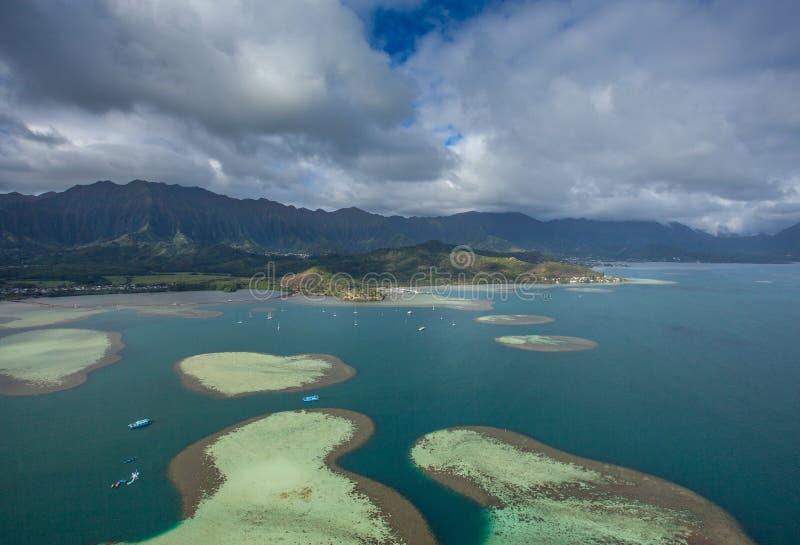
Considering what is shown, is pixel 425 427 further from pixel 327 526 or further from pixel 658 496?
pixel 658 496

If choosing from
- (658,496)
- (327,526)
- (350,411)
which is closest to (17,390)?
(350,411)

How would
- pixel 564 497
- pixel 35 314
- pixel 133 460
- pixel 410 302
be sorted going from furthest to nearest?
pixel 410 302 < pixel 35 314 < pixel 133 460 < pixel 564 497

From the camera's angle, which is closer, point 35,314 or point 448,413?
point 448,413

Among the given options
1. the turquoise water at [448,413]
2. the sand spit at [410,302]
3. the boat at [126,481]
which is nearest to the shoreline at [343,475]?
the turquoise water at [448,413]

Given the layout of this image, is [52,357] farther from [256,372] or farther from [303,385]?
[303,385]

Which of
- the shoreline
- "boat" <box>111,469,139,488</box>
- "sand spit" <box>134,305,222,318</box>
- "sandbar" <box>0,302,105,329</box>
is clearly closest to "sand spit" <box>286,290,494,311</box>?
"sand spit" <box>134,305,222,318</box>

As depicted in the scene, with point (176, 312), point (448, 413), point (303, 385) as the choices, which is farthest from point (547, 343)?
point (176, 312)
